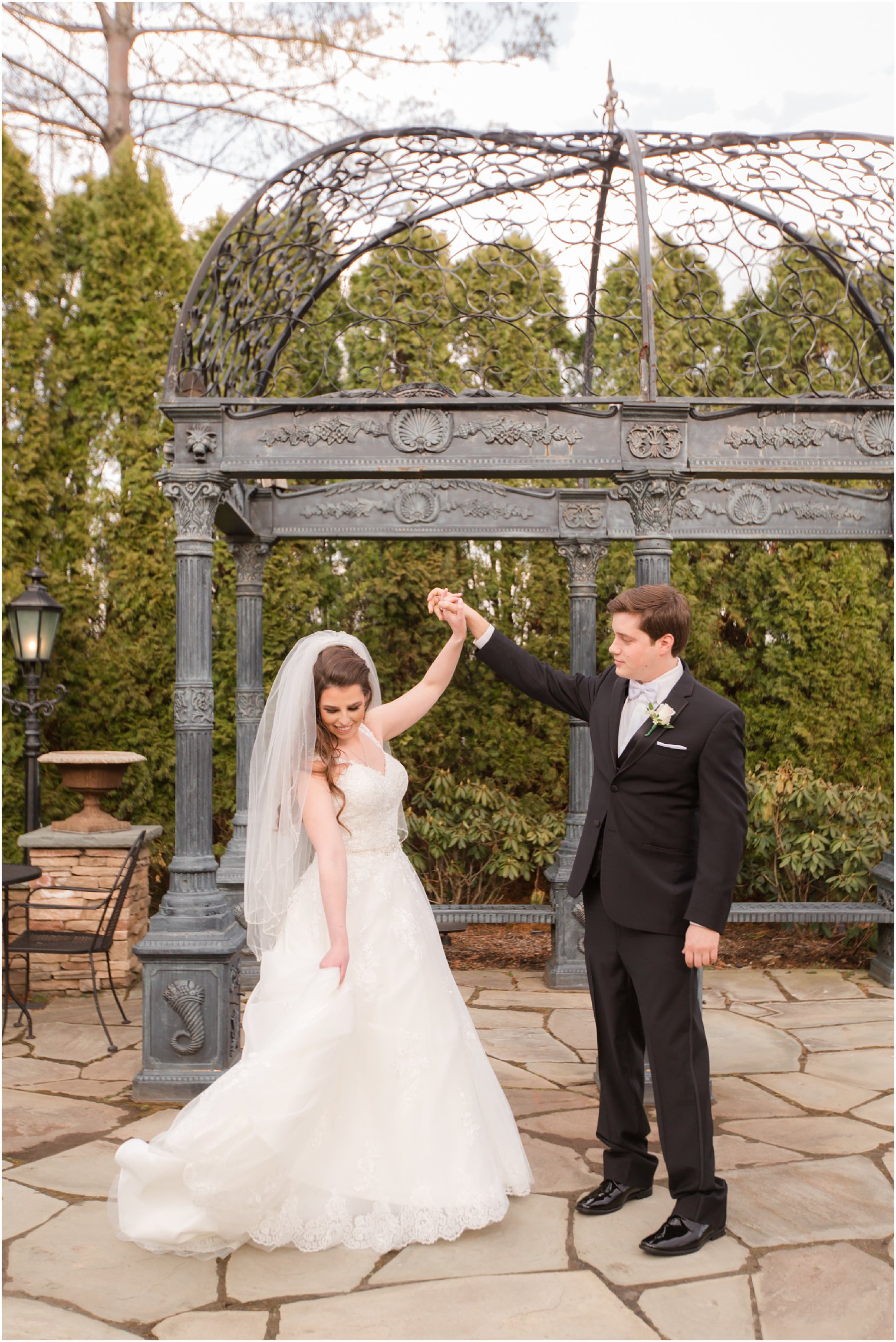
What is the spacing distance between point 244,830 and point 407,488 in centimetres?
245

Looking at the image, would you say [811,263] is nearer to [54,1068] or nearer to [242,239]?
[242,239]

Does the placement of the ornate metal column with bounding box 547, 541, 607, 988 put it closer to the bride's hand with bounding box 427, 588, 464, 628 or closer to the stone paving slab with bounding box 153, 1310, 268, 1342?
the bride's hand with bounding box 427, 588, 464, 628

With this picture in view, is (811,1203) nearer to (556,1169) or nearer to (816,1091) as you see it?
(556,1169)

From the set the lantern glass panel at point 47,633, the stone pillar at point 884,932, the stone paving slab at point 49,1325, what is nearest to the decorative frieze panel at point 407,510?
the lantern glass panel at point 47,633

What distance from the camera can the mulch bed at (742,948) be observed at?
7.39 meters

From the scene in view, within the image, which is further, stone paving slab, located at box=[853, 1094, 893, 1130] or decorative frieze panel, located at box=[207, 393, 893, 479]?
decorative frieze panel, located at box=[207, 393, 893, 479]

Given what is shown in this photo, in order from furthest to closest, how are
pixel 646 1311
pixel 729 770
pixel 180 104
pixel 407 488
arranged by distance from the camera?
1. pixel 180 104
2. pixel 407 488
3. pixel 729 770
4. pixel 646 1311

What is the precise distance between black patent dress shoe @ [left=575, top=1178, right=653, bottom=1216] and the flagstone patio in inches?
1.7

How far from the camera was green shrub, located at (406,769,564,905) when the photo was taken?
782 centimetres

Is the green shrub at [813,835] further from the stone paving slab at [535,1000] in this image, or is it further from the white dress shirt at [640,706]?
the white dress shirt at [640,706]

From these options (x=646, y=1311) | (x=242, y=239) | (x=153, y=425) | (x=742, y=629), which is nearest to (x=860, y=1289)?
(x=646, y=1311)

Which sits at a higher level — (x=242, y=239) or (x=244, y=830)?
(x=242, y=239)

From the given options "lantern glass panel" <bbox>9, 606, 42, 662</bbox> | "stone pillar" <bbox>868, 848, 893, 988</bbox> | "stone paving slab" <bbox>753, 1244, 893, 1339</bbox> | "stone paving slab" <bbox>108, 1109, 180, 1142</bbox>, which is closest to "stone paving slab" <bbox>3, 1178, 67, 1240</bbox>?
"stone paving slab" <bbox>108, 1109, 180, 1142</bbox>

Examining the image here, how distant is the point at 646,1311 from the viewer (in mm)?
2893
